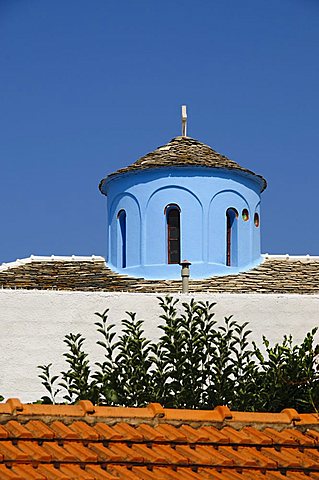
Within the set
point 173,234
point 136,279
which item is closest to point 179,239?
point 173,234

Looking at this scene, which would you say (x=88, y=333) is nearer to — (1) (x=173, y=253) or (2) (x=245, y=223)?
(1) (x=173, y=253)

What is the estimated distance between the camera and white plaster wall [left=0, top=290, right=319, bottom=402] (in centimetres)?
1431

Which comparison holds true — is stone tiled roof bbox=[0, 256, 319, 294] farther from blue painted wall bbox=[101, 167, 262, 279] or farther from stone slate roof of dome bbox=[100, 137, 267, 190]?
stone slate roof of dome bbox=[100, 137, 267, 190]

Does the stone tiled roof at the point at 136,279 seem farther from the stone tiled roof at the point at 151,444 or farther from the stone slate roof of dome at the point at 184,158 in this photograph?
the stone tiled roof at the point at 151,444

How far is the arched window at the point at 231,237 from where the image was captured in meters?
21.2

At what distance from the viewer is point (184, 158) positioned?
21250 millimetres

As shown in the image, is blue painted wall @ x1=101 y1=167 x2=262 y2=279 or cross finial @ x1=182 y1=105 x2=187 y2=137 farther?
cross finial @ x1=182 y1=105 x2=187 y2=137

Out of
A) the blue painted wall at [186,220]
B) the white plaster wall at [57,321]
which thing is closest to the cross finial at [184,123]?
the blue painted wall at [186,220]

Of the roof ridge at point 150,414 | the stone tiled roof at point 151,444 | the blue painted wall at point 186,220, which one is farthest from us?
the blue painted wall at point 186,220

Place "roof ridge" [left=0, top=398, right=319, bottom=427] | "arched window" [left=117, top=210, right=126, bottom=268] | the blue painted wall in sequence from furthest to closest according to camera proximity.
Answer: "arched window" [left=117, top=210, right=126, bottom=268]
the blue painted wall
"roof ridge" [left=0, top=398, right=319, bottom=427]

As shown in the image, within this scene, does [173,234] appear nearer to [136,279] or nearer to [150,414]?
[136,279]

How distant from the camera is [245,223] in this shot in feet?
71.4

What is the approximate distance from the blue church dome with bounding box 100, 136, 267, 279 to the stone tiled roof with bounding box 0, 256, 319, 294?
420 millimetres

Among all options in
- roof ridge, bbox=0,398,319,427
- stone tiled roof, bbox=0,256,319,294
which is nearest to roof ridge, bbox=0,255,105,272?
stone tiled roof, bbox=0,256,319,294
